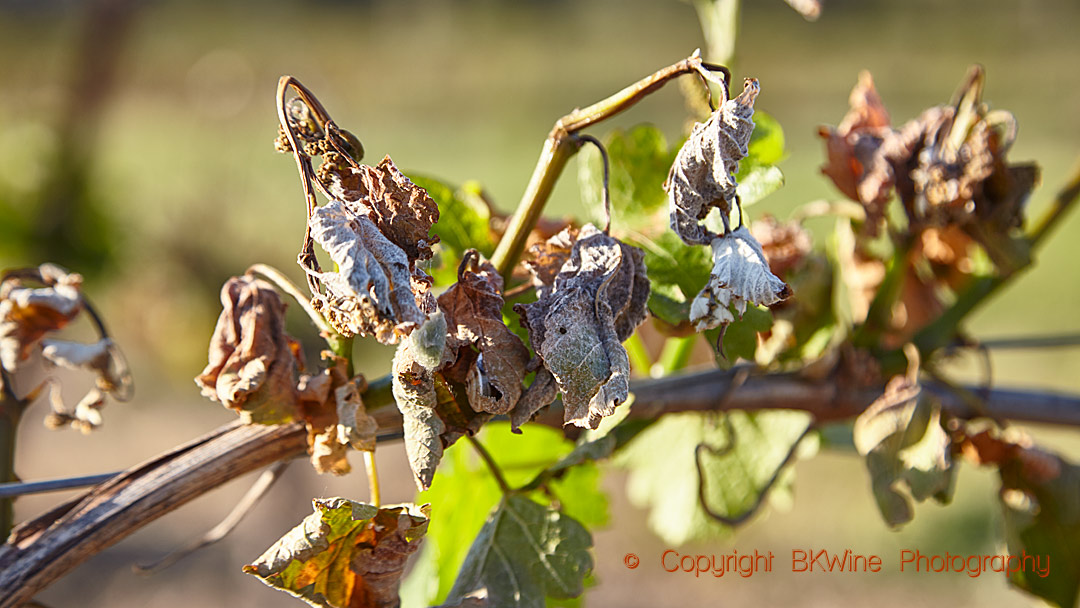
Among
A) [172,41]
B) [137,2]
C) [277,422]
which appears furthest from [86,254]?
[172,41]

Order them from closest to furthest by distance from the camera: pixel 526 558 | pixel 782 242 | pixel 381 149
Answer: pixel 526 558 < pixel 782 242 < pixel 381 149

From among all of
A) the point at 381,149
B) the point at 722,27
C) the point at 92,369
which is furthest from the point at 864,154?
the point at 381,149

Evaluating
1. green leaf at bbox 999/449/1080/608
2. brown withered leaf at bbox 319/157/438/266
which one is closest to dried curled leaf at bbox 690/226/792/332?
brown withered leaf at bbox 319/157/438/266

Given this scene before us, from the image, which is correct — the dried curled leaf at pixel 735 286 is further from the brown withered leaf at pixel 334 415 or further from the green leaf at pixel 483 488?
the green leaf at pixel 483 488

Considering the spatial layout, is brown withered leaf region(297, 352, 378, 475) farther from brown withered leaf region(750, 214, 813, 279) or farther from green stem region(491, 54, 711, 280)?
brown withered leaf region(750, 214, 813, 279)

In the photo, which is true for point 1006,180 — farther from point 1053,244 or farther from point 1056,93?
point 1056,93

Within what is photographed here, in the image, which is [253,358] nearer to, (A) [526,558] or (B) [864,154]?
(A) [526,558]
